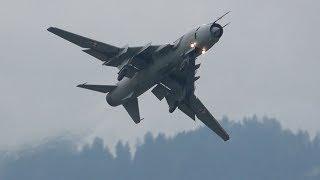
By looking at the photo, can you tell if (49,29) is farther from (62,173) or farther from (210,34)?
(62,173)

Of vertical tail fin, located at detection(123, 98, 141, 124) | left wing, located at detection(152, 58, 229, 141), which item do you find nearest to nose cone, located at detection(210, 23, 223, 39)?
left wing, located at detection(152, 58, 229, 141)

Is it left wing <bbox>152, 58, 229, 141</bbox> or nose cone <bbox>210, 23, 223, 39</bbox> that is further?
left wing <bbox>152, 58, 229, 141</bbox>

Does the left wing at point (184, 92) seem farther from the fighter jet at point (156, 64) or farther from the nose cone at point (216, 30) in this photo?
the nose cone at point (216, 30)

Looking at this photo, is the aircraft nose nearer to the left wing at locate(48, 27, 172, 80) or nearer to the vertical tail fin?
the left wing at locate(48, 27, 172, 80)

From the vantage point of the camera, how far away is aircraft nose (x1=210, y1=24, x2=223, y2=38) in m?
80.1

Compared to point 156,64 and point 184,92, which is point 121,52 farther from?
point 184,92

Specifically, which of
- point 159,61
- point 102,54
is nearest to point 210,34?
point 159,61

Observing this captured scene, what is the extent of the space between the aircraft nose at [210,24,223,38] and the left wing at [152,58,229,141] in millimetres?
3846

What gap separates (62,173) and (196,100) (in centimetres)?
10538

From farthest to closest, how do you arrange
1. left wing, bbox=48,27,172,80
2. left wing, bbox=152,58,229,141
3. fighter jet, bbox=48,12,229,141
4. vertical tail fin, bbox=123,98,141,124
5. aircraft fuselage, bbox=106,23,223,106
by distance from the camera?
vertical tail fin, bbox=123,98,141,124 < left wing, bbox=152,58,229,141 < left wing, bbox=48,27,172,80 < fighter jet, bbox=48,12,229,141 < aircraft fuselage, bbox=106,23,223,106

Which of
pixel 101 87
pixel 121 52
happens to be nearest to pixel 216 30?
pixel 121 52

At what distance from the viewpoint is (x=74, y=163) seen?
625 feet

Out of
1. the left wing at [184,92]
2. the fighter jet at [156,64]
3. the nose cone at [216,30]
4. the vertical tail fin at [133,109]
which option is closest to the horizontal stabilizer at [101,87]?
the fighter jet at [156,64]

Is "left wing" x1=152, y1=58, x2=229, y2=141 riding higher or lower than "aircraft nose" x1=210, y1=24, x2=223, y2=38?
lower
